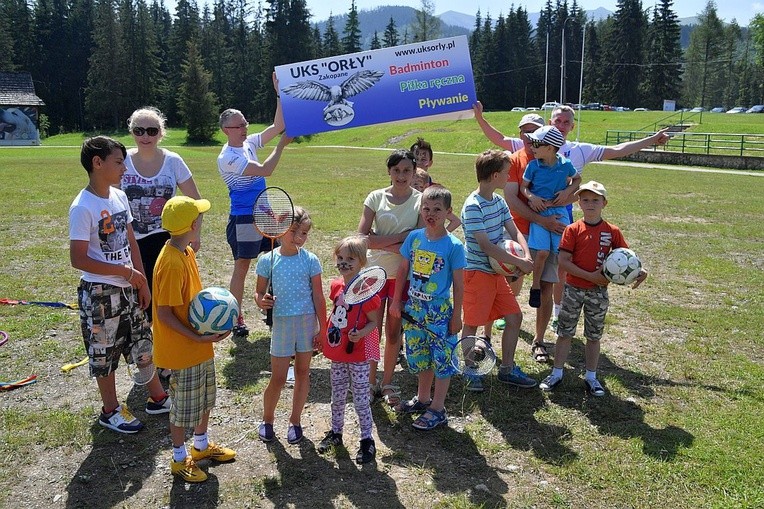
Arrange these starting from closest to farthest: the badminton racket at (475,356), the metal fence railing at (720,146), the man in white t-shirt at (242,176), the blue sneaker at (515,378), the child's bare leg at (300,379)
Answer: the child's bare leg at (300,379)
the badminton racket at (475,356)
the blue sneaker at (515,378)
the man in white t-shirt at (242,176)
the metal fence railing at (720,146)

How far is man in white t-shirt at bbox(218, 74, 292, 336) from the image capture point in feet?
19.5

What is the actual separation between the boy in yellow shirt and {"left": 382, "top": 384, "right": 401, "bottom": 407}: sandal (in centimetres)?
164

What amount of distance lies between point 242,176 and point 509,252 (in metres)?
2.91

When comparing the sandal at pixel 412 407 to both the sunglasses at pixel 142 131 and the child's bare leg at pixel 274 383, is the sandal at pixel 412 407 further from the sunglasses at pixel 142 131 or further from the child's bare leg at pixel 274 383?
the sunglasses at pixel 142 131

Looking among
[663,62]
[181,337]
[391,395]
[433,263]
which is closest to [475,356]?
[391,395]

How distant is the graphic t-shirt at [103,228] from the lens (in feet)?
13.9

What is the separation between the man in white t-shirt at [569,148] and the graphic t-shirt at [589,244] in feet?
2.11

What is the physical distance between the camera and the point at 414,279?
4.79 m

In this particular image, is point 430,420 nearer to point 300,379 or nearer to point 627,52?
point 300,379

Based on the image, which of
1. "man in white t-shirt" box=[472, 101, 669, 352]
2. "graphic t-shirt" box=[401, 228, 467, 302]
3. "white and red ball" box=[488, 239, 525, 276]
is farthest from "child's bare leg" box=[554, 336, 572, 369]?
"graphic t-shirt" box=[401, 228, 467, 302]

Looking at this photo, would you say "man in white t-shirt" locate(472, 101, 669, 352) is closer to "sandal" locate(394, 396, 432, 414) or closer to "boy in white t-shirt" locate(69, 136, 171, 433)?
"sandal" locate(394, 396, 432, 414)

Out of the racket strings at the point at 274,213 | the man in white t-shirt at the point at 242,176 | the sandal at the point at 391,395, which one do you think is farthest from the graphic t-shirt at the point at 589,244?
the man in white t-shirt at the point at 242,176

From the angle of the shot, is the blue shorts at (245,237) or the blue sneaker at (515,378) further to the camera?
the blue shorts at (245,237)

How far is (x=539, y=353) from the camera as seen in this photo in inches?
246
